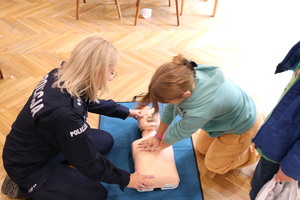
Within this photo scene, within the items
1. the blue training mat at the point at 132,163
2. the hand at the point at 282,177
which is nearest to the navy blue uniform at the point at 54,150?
the blue training mat at the point at 132,163

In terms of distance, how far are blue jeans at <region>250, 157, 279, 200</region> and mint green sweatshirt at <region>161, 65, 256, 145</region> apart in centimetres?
21

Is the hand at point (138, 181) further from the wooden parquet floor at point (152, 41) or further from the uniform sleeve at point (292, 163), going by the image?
the uniform sleeve at point (292, 163)

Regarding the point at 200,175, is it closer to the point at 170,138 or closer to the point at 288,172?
the point at 170,138

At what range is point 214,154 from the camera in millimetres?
1424

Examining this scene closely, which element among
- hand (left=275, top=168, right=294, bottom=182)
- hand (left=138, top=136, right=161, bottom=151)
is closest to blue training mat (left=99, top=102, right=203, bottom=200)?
hand (left=138, top=136, right=161, bottom=151)

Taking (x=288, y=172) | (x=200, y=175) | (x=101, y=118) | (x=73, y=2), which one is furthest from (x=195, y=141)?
(x=73, y=2)

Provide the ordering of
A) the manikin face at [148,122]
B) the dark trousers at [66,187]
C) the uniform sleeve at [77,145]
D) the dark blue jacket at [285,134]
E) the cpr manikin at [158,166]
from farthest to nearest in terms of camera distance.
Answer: the manikin face at [148,122] < the cpr manikin at [158,166] < the dark trousers at [66,187] < the uniform sleeve at [77,145] < the dark blue jacket at [285,134]

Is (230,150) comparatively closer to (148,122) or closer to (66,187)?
(148,122)

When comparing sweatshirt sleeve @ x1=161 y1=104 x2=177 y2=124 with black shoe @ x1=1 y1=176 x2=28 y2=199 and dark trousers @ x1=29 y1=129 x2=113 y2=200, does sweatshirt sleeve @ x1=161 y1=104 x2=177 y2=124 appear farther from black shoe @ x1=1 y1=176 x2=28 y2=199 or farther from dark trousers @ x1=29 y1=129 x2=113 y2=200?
black shoe @ x1=1 y1=176 x2=28 y2=199

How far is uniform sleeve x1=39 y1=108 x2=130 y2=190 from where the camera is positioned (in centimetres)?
101

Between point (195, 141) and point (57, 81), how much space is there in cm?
99

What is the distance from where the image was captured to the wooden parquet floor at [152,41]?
203 cm

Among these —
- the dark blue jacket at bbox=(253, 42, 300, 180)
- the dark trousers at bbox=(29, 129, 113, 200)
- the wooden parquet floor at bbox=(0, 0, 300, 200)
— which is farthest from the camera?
the wooden parquet floor at bbox=(0, 0, 300, 200)

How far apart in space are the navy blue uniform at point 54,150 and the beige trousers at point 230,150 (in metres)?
0.49
